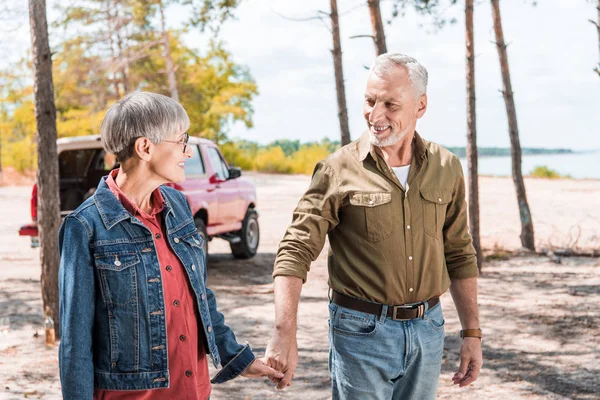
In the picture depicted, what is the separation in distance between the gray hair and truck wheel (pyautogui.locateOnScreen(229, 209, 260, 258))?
10.7 metres

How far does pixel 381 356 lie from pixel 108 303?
1.03 meters

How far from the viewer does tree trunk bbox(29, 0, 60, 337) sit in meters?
7.44

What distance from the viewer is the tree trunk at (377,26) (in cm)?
1134

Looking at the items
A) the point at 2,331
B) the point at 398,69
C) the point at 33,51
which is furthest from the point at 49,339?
the point at 398,69

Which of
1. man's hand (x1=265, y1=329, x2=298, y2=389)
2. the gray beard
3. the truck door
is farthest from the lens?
the truck door

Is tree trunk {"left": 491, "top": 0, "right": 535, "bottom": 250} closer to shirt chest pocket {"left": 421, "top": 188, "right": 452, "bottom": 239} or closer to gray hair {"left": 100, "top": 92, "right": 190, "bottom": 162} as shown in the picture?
shirt chest pocket {"left": 421, "top": 188, "right": 452, "bottom": 239}

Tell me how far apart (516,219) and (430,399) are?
56.7 feet

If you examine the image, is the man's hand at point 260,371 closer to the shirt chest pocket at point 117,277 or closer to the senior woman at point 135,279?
the senior woman at point 135,279

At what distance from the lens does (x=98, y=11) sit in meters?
31.2

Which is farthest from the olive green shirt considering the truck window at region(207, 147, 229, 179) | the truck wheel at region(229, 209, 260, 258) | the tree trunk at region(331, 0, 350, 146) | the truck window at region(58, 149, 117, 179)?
the tree trunk at region(331, 0, 350, 146)

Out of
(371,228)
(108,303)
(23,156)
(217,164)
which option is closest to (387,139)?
(371,228)

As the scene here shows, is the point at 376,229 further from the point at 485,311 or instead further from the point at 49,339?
Result: the point at 485,311

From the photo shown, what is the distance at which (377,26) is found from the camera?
37.3 ft

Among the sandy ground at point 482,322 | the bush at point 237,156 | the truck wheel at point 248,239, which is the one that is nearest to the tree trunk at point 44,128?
the sandy ground at point 482,322
